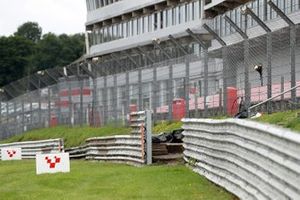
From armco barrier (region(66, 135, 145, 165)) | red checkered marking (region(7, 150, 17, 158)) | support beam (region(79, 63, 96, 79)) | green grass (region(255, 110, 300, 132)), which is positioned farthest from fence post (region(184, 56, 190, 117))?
support beam (region(79, 63, 96, 79))

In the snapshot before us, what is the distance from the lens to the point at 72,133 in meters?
33.5

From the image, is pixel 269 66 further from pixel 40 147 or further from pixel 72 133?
pixel 72 133

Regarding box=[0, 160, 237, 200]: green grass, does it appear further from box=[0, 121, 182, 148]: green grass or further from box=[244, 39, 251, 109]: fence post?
box=[0, 121, 182, 148]: green grass

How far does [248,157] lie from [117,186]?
357 centimetres

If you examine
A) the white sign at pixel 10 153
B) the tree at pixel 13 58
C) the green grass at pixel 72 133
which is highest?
the tree at pixel 13 58

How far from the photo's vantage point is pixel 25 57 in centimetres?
12519

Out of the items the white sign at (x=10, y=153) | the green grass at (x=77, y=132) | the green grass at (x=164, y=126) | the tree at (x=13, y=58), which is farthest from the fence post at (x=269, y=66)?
the tree at (x=13, y=58)

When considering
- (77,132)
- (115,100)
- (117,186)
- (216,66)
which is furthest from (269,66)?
(77,132)

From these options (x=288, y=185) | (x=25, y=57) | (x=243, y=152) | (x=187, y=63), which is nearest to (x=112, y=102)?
(x=187, y=63)

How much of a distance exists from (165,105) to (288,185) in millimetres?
18057

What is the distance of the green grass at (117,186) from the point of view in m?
11.3

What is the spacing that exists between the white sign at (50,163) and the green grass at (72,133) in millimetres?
9767

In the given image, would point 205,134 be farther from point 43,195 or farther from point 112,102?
point 112,102

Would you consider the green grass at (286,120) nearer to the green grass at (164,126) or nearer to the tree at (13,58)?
the green grass at (164,126)
